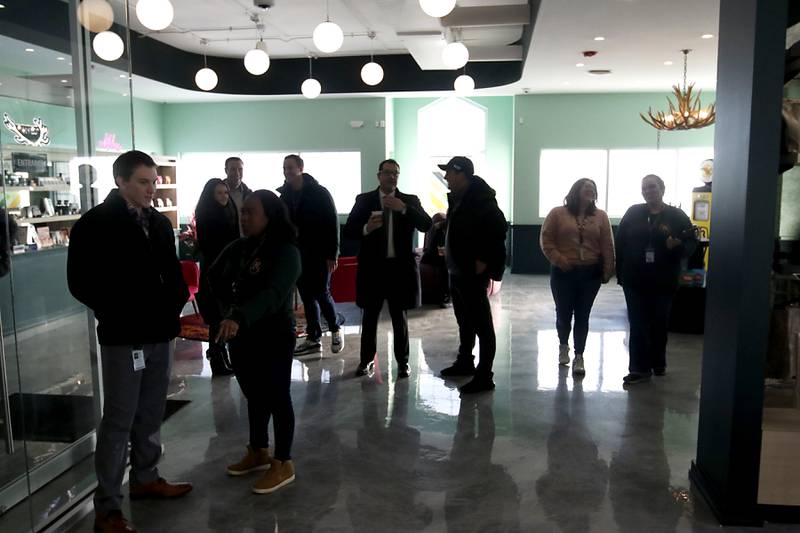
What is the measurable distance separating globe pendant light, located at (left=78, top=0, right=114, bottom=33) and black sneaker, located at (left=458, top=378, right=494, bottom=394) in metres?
3.29

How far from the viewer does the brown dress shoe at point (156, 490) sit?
124 inches

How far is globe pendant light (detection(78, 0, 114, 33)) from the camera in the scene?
11.3 ft

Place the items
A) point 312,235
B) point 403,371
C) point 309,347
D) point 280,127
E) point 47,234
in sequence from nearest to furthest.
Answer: point 47,234
point 403,371
point 312,235
point 309,347
point 280,127

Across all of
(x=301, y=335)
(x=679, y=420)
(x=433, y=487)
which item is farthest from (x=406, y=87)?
(x=433, y=487)

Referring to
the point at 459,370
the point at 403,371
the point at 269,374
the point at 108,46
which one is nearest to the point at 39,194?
the point at 108,46

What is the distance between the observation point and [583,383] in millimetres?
5039

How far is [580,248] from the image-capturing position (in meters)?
5.08

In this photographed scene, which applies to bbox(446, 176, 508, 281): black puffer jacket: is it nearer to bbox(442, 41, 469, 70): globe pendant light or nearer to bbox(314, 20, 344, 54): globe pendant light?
bbox(314, 20, 344, 54): globe pendant light

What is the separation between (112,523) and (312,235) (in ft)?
10.6

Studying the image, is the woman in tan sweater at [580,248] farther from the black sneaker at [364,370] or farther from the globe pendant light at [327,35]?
the globe pendant light at [327,35]

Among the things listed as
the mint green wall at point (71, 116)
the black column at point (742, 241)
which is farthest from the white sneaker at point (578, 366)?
the mint green wall at point (71, 116)

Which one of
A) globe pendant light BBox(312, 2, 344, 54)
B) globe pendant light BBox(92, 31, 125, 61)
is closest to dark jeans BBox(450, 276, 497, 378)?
globe pendant light BBox(312, 2, 344, 54)

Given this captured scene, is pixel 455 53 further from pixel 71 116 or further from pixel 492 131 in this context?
pixel 492 131

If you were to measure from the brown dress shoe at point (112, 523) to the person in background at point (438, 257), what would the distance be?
5.44m
